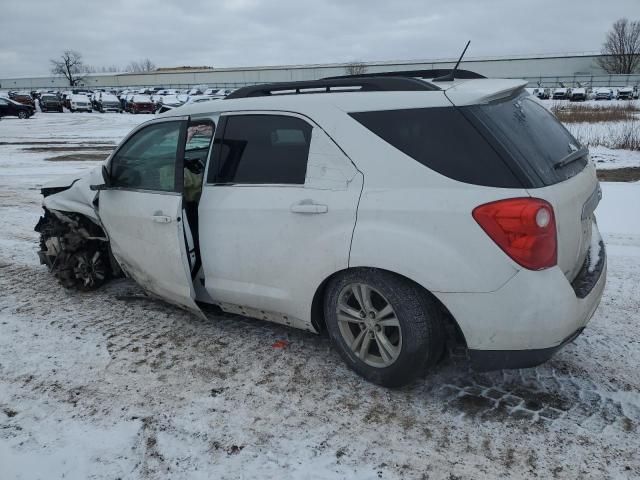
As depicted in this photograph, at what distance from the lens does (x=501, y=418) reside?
9.49ft

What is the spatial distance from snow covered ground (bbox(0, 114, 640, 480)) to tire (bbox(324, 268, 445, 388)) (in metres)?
0.17

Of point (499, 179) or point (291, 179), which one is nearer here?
point (499, 179)

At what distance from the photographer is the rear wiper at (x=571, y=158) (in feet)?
9.57

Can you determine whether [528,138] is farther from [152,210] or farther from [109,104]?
[109,104]

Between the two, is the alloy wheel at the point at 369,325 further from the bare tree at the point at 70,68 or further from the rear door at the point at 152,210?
the bare tree at the point at 70,68

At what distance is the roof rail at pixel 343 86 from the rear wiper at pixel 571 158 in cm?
81

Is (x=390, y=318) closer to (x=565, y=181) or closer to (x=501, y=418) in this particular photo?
(x=501, y=418)

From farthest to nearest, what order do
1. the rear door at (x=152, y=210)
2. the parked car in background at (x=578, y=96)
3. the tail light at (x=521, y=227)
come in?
the parked car in background at (x=578, y=96) → the rear door at (x=152, y=210) → the tail light at (x=521, y=227)

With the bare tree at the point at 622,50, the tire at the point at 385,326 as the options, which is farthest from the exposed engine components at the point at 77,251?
the bare tree at the point at 622,50

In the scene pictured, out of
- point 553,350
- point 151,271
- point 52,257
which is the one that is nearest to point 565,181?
point 553,350

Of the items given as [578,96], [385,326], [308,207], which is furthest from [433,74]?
[578,96]

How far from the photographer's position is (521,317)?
2.63 metres

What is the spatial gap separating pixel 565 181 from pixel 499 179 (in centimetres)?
48

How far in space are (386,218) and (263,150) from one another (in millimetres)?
1090
